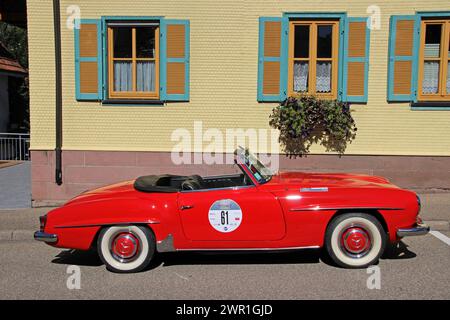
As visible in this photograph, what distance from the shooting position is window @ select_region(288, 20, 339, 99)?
8.52 meters

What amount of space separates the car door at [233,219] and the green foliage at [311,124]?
3.88 metres

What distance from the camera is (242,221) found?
15.3ft

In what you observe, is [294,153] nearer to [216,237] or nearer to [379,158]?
[379,158]

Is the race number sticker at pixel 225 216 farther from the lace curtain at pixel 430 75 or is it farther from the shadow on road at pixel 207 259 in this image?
the lace curtain at pixel 430 75

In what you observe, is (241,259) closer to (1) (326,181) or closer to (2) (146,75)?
(1) (326,181)

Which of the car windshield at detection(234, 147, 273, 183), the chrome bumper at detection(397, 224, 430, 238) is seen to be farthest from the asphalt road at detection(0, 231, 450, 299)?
the car windshield at detection(234, 147, 273, 183)

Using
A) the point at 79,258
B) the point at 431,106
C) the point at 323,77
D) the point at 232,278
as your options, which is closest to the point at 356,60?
the point at 323,77

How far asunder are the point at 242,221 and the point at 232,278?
1.92ft

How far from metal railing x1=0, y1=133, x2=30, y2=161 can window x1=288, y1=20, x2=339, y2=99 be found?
10.9 m

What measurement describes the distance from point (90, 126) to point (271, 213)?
5176 mm

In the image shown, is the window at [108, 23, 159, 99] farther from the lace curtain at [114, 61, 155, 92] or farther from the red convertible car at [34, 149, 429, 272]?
the red convertible car at [34, 149, 429, 272]

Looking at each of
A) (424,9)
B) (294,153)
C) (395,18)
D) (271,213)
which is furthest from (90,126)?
(424,9)

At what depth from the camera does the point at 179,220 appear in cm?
470
